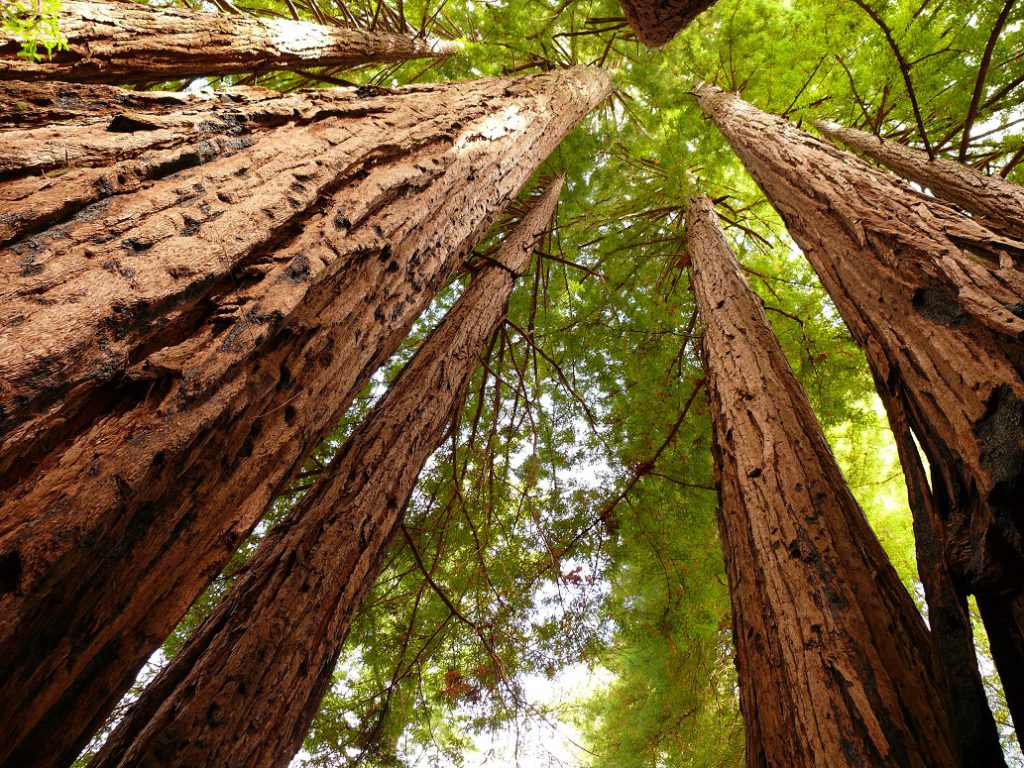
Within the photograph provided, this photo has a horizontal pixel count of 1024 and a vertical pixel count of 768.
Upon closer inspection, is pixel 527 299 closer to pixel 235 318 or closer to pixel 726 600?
pixel 726 600

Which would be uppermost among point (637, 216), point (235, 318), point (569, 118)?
point (637, 216)

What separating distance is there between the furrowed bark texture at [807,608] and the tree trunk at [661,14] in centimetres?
296

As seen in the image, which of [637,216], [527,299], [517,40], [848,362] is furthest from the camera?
[527,299]

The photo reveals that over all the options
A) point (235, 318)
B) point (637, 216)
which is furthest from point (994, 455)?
point (637, 216)

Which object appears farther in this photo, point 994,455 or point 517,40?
point 517,40

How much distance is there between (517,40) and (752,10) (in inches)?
89.5

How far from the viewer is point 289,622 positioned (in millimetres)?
1910

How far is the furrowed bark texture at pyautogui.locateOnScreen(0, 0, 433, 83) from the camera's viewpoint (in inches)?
88.4

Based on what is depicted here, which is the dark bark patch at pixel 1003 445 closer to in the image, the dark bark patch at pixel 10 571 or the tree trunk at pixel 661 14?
the dark bark patch at pixel 10 571

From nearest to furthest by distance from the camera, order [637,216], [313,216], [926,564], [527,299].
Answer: [926,564], [313,216], [637,216], [527,299]

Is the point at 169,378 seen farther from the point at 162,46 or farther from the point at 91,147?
the point at 162,46

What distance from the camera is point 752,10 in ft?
16.2

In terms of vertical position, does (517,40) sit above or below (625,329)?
above

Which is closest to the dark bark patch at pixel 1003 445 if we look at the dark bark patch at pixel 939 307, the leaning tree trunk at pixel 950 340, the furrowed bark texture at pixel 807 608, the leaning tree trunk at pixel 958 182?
the leaning tree trunk at pixel 950 340
